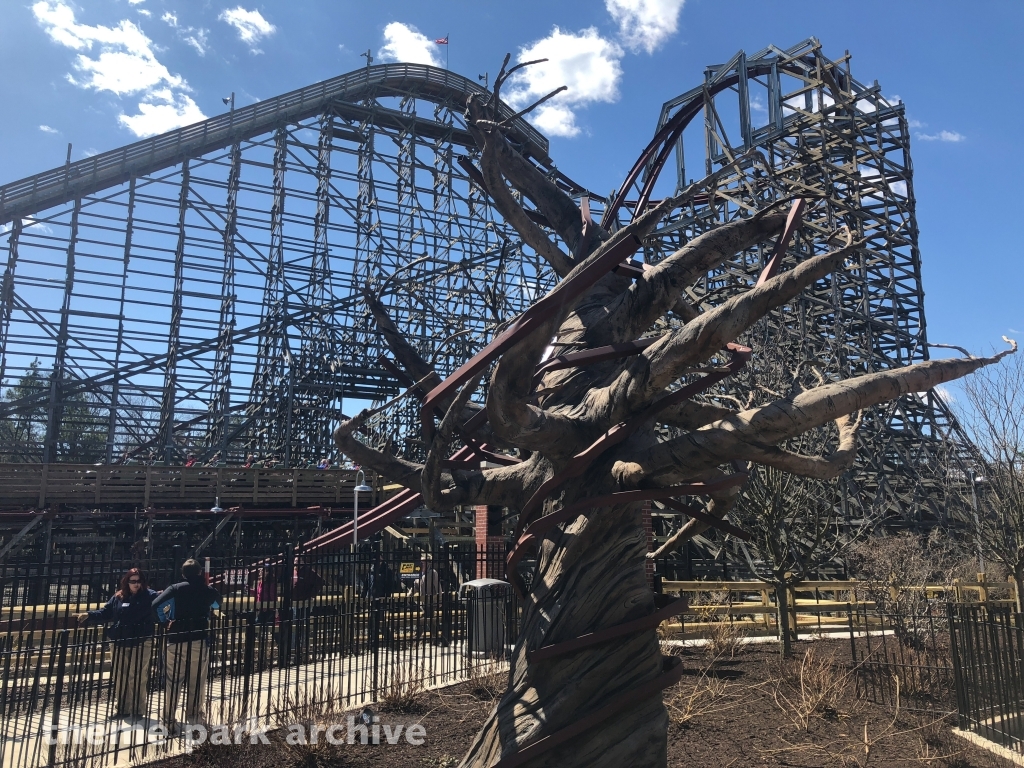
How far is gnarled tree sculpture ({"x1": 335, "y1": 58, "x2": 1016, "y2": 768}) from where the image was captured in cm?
297

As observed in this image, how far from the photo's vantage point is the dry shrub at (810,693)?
6.75m

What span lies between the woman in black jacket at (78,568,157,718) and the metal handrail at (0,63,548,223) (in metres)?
14.4

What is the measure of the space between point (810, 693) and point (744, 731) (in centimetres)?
92

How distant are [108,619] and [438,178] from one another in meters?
21.4

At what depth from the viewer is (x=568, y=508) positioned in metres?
3.22

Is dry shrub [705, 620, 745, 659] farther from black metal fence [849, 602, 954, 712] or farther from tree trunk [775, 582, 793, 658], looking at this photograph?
black metal fence [849, 602, 954, 712]

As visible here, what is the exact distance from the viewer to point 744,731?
21.6 ft

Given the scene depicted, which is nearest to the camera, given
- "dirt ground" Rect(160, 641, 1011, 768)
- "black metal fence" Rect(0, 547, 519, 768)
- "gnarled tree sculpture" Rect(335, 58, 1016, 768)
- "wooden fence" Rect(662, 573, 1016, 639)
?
"gnarled tree sculpture" Rect(335, 58, 1016, 768)

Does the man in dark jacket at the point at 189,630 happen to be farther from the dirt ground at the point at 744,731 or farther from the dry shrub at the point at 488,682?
the dry shrub at the point at 488,682

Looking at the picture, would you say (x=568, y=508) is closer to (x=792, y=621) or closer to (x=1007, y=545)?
(x=792, y=621)

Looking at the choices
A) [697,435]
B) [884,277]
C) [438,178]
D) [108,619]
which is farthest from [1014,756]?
[438,178]

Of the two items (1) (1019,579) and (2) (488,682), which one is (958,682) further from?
(1) (1019,579)

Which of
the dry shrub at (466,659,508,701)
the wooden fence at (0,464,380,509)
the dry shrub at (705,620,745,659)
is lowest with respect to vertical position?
the dry shrub at (466,659,508,701)

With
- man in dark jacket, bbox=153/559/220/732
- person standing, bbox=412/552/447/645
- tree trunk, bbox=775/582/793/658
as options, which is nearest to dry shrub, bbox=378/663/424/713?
person standing, bbox=412/552/447/645
